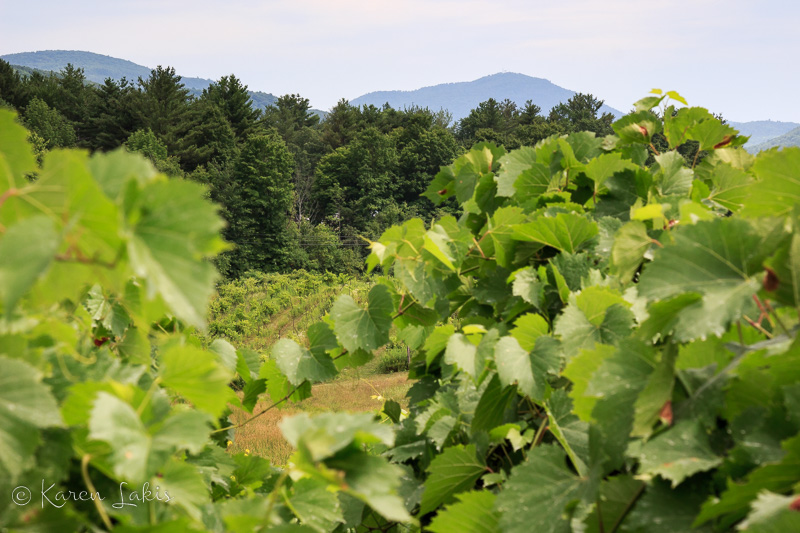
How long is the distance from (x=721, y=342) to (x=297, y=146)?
151ft

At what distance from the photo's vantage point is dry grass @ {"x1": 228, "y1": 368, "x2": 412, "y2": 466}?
344 inches

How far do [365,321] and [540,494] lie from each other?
2.54 ft

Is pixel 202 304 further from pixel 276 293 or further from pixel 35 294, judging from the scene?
pixel 276 293

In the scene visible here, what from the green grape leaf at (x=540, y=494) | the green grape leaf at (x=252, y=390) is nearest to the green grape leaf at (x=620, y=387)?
the green grape leaf at (x=540, y=494)

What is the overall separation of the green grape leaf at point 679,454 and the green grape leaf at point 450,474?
19.9 inches

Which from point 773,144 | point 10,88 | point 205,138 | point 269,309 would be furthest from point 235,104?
point 773,144

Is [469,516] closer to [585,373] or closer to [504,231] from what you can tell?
[585,373]

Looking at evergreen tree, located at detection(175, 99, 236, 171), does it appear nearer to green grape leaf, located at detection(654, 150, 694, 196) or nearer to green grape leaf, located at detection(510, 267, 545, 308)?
green grape leaf, located at detection(654, 150, 694, 196)

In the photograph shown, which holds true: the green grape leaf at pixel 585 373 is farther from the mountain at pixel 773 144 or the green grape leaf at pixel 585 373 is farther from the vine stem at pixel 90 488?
the vine stem at pixel 90 488

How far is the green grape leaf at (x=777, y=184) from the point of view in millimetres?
635

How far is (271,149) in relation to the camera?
3284cm

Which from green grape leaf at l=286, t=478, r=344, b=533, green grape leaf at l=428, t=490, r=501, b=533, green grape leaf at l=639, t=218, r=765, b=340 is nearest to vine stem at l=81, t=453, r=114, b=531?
green grape leaf at l=286, t=478, r=344, b=533

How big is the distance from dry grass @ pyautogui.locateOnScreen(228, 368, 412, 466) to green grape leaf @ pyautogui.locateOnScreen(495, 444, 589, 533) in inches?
280

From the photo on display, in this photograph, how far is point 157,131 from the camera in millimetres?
36938
